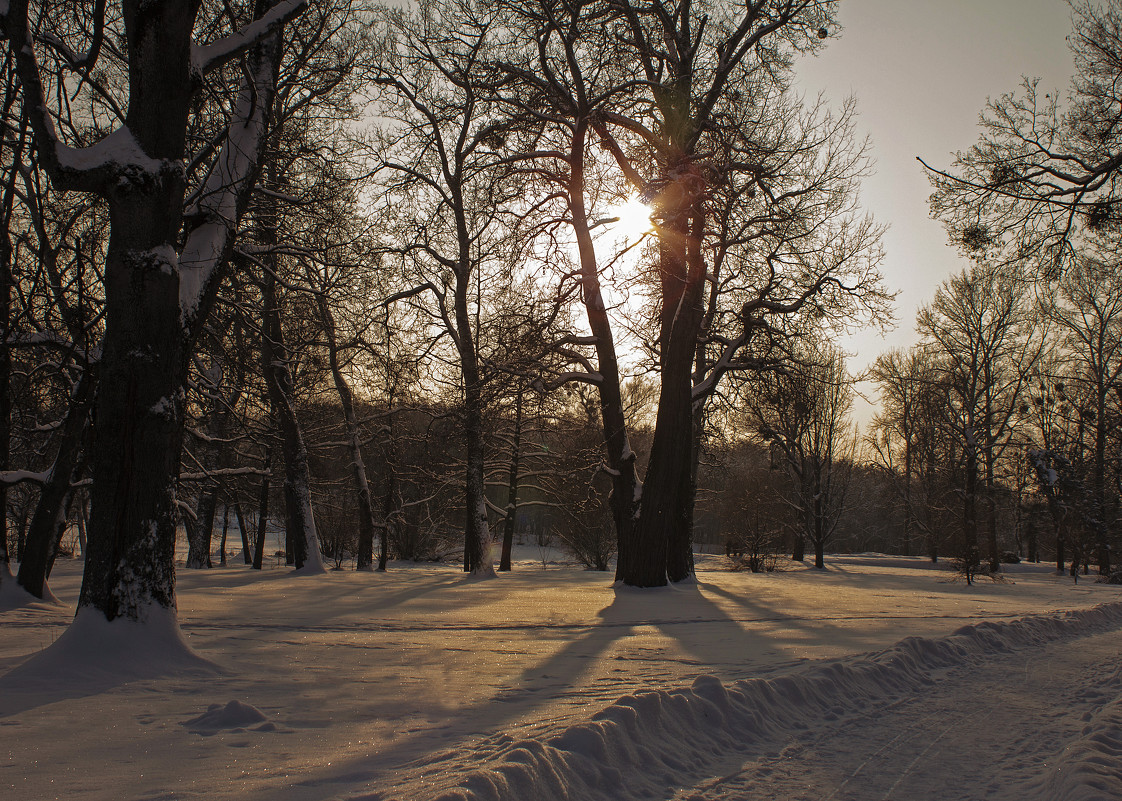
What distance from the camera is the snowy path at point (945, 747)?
3531 mm

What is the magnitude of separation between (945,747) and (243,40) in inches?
296

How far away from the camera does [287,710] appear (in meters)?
4.13

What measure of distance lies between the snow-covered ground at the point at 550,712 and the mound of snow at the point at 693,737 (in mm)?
15

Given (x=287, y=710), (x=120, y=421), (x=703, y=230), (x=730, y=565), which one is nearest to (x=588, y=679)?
(x=287, y=710)

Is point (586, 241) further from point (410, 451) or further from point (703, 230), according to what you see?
point (410, 451)

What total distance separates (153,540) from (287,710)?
2.08 metres

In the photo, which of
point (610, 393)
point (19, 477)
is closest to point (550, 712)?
point (19, 477)

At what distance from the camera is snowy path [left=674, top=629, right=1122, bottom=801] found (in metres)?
3.53

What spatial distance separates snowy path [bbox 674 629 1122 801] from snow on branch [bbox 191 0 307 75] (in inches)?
257

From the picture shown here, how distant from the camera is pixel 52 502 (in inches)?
341

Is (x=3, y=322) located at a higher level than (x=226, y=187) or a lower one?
lower

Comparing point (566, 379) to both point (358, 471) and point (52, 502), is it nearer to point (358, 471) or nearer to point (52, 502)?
point (52, 502)

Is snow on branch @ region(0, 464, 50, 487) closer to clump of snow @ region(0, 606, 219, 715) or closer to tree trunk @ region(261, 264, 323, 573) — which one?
clump of snow @ region(0, 606, 219, 715)

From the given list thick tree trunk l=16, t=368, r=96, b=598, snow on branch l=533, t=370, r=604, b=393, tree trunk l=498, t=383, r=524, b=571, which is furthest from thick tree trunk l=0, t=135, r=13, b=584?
tree trunk l=498, t=383, r=524, b=571
